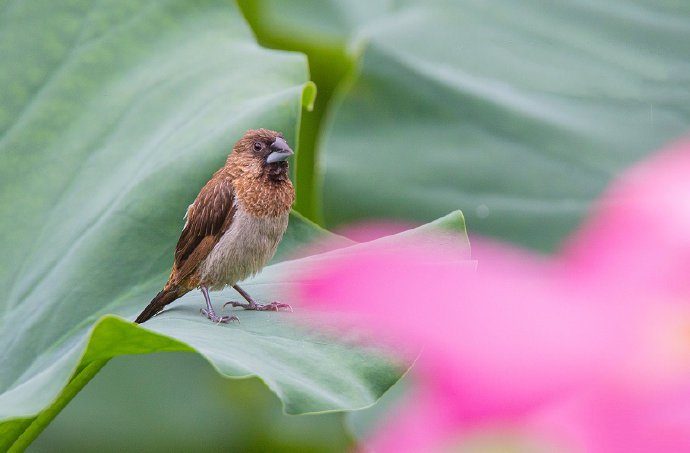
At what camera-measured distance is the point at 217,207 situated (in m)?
0.53

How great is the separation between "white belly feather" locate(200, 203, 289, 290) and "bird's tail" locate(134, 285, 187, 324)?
25mm

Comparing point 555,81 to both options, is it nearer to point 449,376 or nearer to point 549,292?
point 549,292

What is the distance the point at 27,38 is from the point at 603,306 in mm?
580

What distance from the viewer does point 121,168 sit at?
0.75 m

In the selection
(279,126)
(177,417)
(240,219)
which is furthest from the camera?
(177,417)

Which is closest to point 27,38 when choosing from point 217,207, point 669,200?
point 217,207

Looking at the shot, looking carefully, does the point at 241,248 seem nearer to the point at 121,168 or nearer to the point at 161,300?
the point at 161,300

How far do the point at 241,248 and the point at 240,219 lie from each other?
16mm

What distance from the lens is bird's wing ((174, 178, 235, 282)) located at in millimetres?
524

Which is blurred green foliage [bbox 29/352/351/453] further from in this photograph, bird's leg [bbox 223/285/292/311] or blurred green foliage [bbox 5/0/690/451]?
bird's leg [bbox 223/285/292/311]

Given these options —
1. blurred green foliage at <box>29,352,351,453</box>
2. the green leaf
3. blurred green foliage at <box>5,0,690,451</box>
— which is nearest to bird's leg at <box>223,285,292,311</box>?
the green leaf

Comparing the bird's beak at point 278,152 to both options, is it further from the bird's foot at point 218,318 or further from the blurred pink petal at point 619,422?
the blurred pink petal at point 619,422

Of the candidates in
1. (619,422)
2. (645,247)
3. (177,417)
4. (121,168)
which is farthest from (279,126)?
(177,417)

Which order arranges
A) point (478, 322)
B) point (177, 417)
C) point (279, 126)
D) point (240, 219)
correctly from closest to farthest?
1. point (478, 322)
2. point (240, 219)
3. point (279, 126)
4. point (177, 417)
